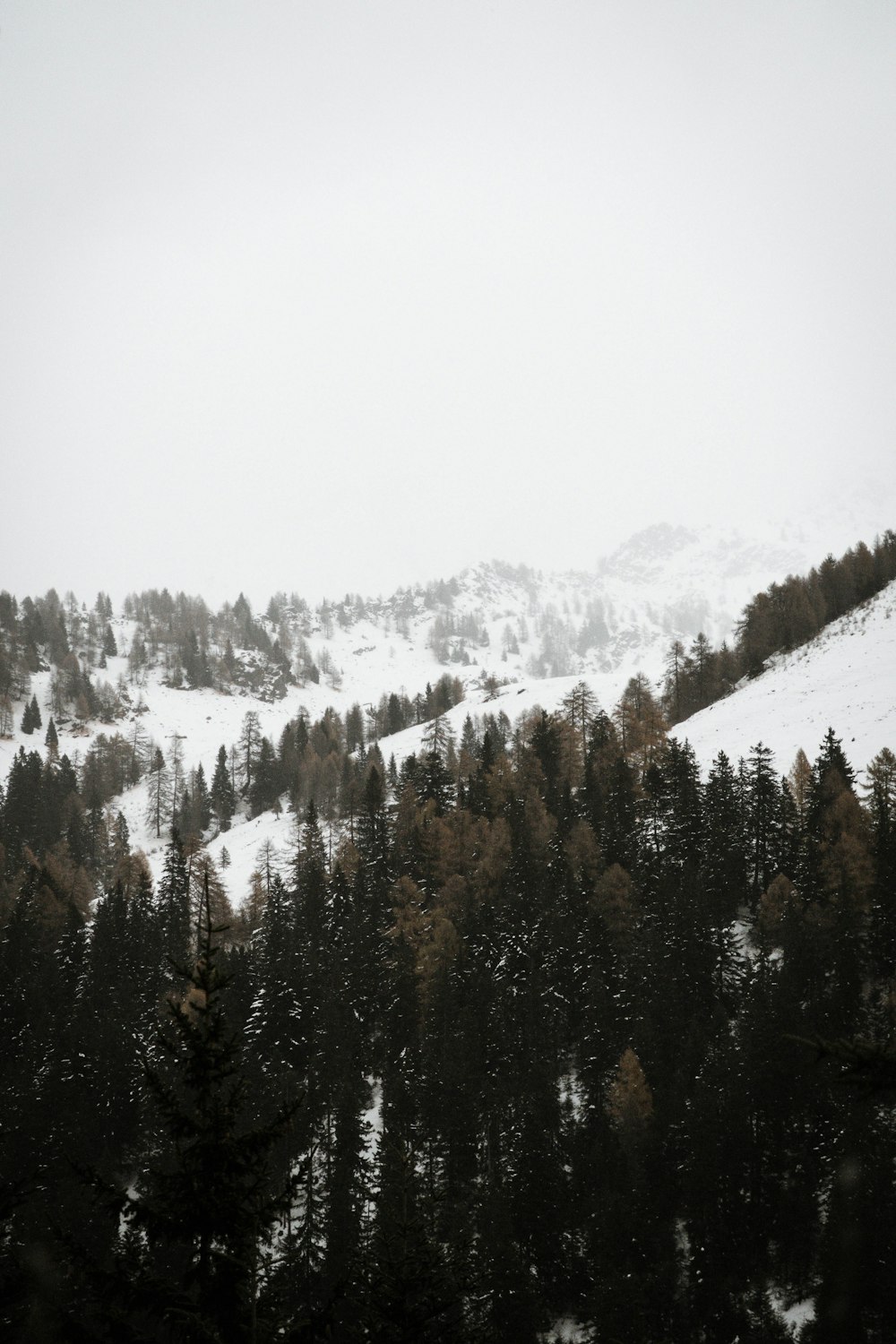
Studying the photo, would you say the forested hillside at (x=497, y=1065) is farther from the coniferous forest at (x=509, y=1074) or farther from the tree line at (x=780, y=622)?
the tree line at (x=780, y=622)

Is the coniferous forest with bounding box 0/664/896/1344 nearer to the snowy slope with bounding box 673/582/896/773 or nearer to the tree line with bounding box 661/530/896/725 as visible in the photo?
the snowy slope with bounding box 673/582/896/773

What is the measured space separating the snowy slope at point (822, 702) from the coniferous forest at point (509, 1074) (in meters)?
5.24

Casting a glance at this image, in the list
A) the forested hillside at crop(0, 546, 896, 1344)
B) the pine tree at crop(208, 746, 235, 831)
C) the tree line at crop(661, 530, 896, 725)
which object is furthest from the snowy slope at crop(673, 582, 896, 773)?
the pine tree at crop(208, 746, 235, 831)

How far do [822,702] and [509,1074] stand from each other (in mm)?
49345

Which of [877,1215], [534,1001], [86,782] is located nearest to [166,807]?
[86,782]

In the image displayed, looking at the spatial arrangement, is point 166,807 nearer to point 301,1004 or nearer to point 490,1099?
point 301,1004

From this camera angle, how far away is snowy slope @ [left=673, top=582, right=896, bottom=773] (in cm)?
6519

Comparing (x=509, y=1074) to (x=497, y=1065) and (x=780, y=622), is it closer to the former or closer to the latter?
(x=497, y=1065)

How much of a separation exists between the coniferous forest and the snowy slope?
524 centimetres

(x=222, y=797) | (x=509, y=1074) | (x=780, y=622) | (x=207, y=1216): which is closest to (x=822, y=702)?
(x=780, y=622)

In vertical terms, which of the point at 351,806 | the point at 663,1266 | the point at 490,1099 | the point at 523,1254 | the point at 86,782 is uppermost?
the point at 86,782

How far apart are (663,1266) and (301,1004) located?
26.3 metres

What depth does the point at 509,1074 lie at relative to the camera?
4309cm

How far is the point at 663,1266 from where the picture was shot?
33250mm
